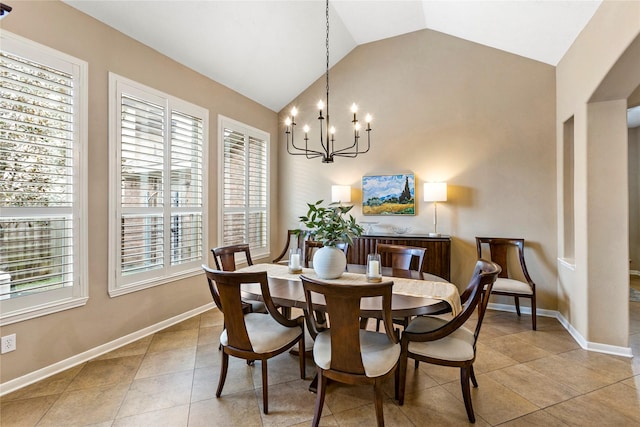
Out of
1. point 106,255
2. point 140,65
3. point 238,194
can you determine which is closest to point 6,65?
point 140,65

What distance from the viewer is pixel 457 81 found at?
4.29 metres

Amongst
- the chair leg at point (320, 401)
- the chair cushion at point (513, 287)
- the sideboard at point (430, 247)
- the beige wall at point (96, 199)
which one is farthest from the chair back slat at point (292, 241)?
the chair leg at point (320, 401)

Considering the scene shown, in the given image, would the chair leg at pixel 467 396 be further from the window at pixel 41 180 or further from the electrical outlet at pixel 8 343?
the electrical outlet at pixel 8 343

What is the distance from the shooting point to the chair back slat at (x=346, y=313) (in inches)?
61.6

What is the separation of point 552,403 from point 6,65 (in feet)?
15.1

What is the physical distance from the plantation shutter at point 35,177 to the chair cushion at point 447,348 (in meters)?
2.87

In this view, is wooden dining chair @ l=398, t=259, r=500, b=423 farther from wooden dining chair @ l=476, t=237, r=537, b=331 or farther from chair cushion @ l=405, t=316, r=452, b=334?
wooden dining chair @ l=476, t=237, r=537, b=331

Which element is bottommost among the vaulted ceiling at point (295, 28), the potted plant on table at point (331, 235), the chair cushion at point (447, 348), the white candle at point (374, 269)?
the chair cushion at point (447, 348)

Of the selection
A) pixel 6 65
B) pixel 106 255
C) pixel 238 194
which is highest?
pixel 6 65

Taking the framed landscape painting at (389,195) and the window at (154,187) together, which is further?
the framed landscape painting at (389,195)

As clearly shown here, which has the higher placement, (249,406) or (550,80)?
(550,80)

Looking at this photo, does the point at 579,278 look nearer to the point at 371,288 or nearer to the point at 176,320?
the point at 371,288

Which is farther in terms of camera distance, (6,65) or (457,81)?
(457,81)

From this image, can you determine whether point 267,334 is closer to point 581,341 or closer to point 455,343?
point 455,343
